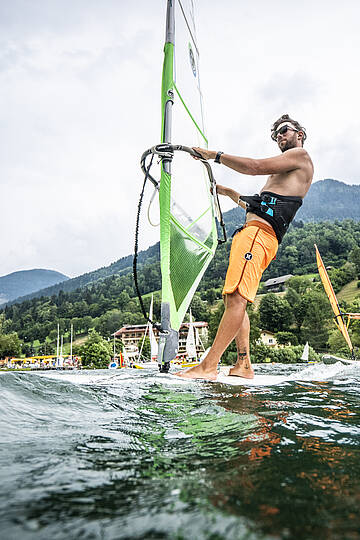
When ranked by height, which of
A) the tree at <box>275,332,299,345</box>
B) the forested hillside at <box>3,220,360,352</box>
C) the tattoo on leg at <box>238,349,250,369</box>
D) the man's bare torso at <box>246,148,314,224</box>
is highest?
the forested hillside at <box>3,220,360,352</box>

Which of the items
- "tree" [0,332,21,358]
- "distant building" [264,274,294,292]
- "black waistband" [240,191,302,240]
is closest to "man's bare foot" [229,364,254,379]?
"black waistband" [240,191,302,240]

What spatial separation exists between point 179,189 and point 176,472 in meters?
3.74

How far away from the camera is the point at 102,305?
107m

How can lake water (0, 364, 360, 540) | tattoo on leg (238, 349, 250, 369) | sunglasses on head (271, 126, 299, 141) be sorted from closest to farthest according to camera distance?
lake water (0, 364, 360, 540) < sunglasses on head (271, 126, 299, 141) < tattoo on leg (238, 349, 250, 369)

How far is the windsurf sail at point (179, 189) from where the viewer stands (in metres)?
4.02

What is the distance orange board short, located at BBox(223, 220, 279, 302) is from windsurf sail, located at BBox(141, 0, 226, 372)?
0.80 metres

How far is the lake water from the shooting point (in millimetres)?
586

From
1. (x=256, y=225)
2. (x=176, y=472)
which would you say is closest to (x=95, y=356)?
(x=256, y=225)

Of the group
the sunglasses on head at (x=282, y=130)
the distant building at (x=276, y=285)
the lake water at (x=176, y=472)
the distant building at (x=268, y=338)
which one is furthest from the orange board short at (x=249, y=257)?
the distant building at (x=276, y=285)

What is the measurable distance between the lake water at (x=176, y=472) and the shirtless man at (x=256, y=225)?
150cm

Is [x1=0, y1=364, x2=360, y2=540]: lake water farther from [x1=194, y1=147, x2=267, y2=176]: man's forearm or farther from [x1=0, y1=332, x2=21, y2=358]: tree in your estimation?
[x1=0, y1=332, x2=21, y2=358]: tree

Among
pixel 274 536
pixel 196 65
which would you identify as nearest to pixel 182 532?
pixel 274 536

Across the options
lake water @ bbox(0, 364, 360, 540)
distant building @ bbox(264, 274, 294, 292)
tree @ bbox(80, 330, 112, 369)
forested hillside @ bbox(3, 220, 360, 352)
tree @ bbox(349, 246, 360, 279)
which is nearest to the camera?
lake water @ bbox(0, 364, 360, 540)

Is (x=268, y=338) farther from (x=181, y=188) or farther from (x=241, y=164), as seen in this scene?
(x=241, y=164)
